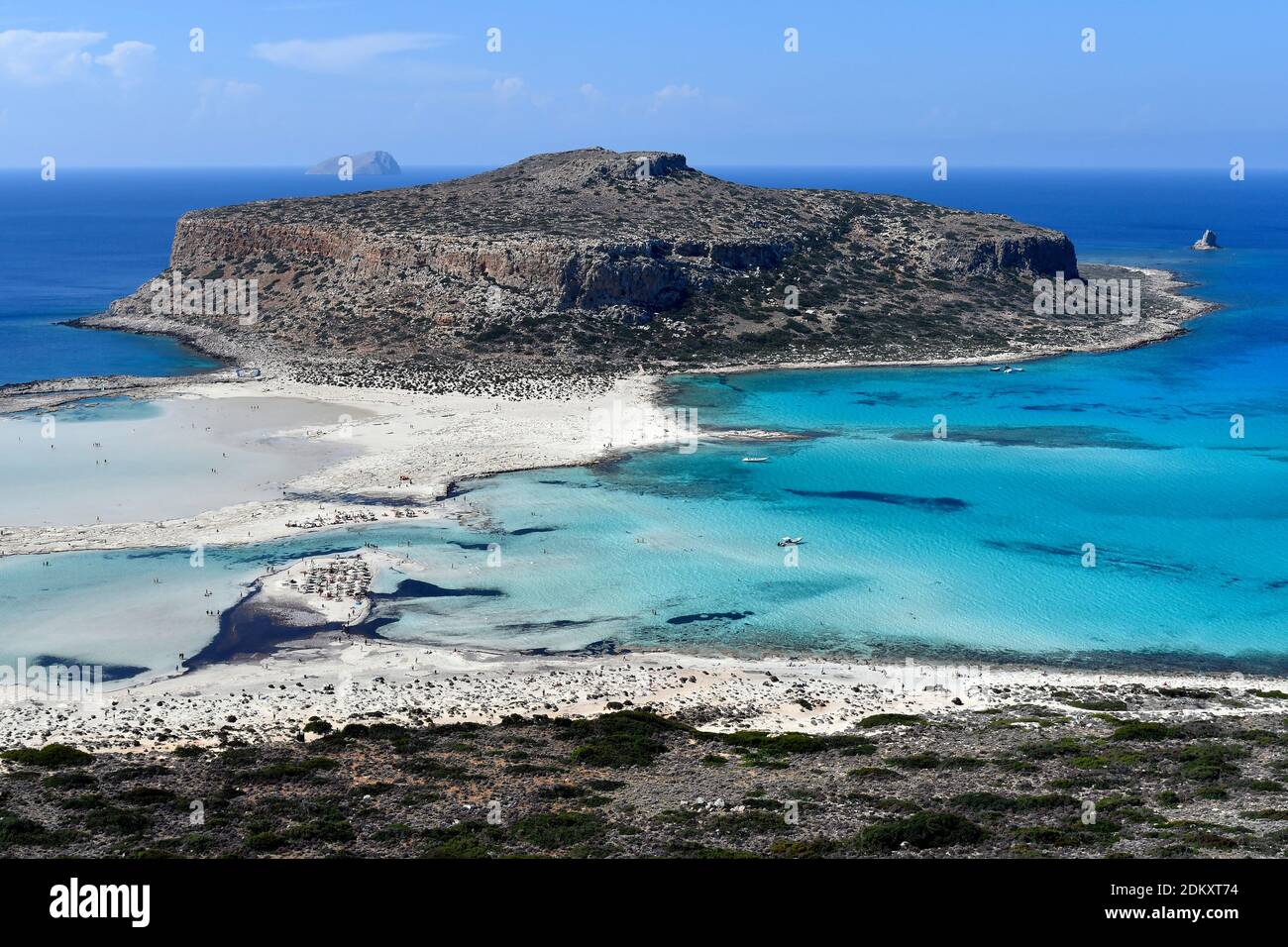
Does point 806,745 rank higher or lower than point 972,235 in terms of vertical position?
lower

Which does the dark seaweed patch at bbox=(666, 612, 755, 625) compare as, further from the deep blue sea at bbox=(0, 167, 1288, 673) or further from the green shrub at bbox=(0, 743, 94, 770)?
the green shrub at bbox=(0, 743, 94, 770)

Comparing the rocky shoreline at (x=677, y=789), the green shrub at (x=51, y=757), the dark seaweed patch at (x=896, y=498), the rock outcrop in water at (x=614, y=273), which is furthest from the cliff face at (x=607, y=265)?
the green shrub at (x=51, y=757)

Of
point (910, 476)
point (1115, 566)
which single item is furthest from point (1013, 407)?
point (1115, 566)

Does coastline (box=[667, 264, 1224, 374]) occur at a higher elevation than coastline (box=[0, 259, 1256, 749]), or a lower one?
higher

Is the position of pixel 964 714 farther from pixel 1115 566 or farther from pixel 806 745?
pixel 1115 566

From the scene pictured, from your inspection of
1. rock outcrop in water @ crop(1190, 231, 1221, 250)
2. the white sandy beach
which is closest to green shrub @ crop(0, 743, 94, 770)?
the white sandy beach

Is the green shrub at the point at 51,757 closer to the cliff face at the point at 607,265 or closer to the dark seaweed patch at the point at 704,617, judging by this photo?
the dark seaweed patch at the point at 704,617
